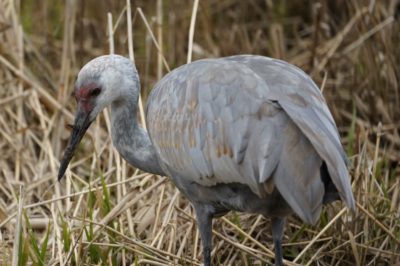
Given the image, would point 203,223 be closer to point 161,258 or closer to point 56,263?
point 161,258

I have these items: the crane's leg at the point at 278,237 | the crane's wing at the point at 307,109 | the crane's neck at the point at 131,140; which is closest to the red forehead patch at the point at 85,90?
the crane's neck at the point at 131,140

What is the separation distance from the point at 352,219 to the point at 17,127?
2.24m

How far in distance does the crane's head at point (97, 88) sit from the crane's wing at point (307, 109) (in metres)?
0.51

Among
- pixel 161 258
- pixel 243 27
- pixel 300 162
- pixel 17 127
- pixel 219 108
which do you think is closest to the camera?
pixel 300 162

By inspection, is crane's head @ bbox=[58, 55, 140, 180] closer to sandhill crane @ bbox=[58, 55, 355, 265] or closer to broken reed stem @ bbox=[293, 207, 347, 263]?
sandhill crane @ bbox=[58, 55, 355, 265]

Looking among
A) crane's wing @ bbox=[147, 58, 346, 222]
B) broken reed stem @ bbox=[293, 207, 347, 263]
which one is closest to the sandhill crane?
crane's wing @ bbox=[147, 58, 346, 222]

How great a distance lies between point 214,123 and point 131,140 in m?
0.66

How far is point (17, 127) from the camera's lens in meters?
5.98

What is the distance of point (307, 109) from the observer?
387 cm

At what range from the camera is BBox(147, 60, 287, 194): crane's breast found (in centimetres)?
378

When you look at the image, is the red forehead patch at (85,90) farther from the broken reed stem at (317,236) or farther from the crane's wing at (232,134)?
the broken reed stem at (317,236)

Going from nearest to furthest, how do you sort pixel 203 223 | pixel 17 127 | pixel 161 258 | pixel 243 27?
1. pixel 203 223
2. pixel 161 258
3. pixel 17 127
4. pixel 243 27

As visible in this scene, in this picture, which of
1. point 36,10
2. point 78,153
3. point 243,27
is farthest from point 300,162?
point 36,10

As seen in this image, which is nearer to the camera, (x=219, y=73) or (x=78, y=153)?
(x=219, y=73)
